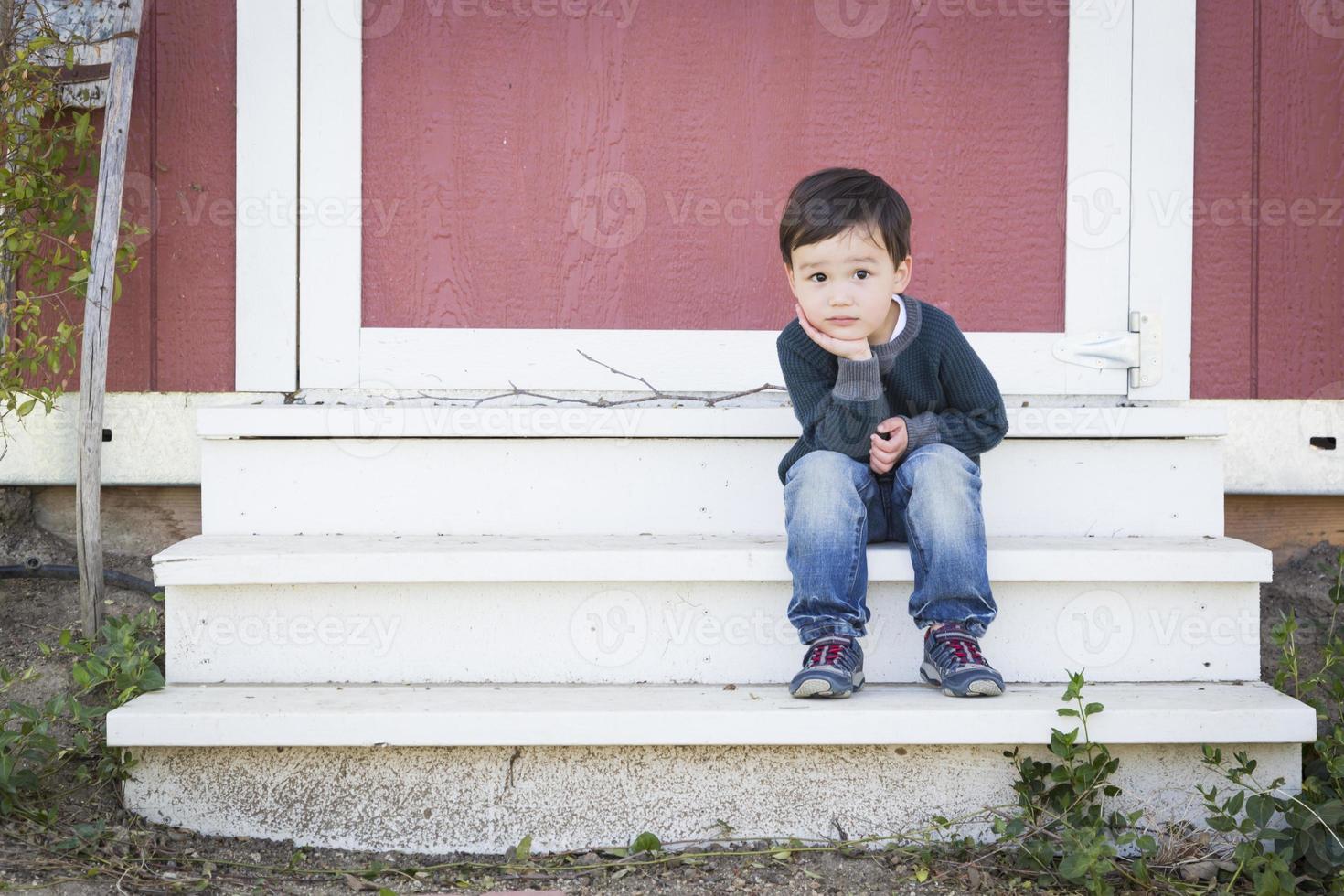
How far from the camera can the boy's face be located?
6.11 feet

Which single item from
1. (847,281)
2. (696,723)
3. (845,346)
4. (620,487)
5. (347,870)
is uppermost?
(847,281)

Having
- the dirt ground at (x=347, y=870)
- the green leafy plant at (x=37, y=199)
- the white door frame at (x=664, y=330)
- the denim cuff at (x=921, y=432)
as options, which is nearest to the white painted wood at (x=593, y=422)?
the denim cuff at (x=921, y=432)

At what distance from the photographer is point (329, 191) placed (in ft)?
7.76

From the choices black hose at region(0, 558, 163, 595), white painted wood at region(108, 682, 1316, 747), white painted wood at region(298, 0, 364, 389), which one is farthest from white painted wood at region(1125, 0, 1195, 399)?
black hose at region(0, 558, 163, 595)

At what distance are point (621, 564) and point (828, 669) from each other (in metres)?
0.39

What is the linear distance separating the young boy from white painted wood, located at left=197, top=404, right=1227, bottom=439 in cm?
15

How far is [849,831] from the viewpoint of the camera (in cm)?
177

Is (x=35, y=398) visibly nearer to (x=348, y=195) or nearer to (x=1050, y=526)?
(x=348, y=195)

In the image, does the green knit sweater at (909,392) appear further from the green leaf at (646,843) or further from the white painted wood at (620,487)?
the green leaf at (646,843)

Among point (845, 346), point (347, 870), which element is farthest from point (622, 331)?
point (347, 870)

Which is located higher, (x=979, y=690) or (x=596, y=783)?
(x=979, y=690)

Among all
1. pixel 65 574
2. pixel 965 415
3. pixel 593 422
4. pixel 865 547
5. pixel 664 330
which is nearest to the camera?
pixel 865 547

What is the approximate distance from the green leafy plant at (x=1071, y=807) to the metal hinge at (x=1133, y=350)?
92 cm

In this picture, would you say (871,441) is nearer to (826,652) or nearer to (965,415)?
(965,415)
